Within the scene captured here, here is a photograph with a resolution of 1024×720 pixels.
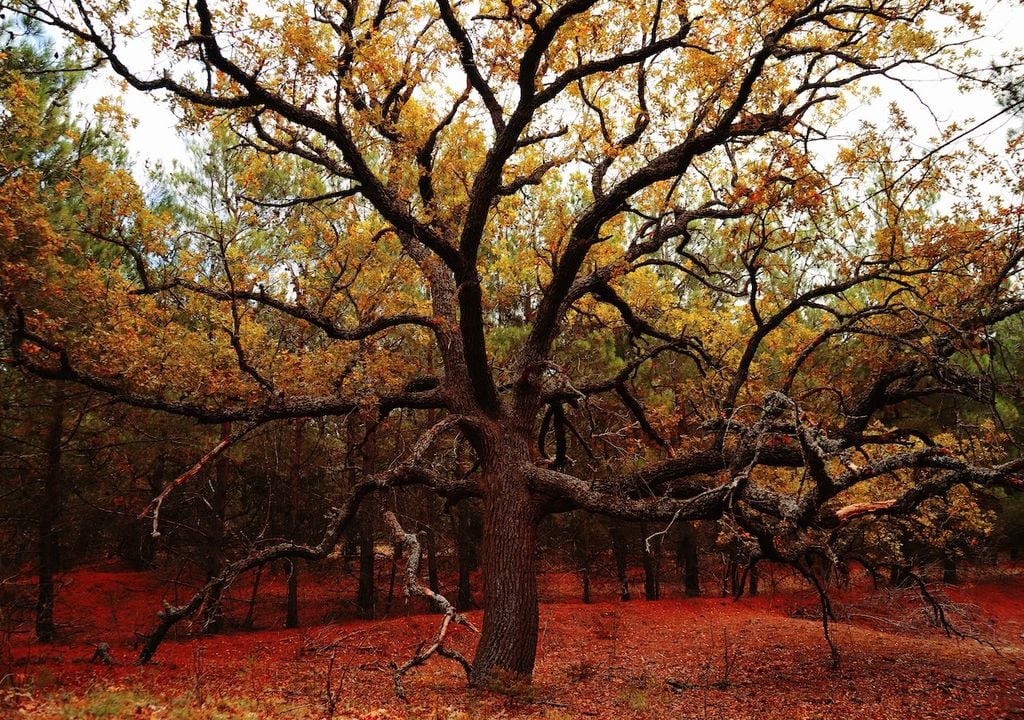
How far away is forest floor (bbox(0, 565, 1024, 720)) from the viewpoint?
6.59 meters

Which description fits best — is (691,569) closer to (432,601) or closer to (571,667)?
(571,667)

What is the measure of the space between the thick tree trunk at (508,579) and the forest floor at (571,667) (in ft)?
1.33

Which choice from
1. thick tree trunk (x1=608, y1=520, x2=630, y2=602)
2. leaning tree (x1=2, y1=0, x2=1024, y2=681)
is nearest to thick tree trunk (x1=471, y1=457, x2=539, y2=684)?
leaning tree (x1=2, y1=0, x2=1024, y2=681)

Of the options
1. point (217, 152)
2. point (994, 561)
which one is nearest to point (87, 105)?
point (217, 152)

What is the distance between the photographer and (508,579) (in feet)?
25.9

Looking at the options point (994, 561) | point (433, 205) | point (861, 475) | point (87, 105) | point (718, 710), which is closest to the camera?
point (861, 475)

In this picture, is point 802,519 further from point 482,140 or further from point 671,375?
point 671,375

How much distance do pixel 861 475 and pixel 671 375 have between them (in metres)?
10.5

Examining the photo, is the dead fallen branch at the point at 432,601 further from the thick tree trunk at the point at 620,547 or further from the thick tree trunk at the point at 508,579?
the thick tree trunk at the point at 620,547

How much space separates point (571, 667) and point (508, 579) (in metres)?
3.70

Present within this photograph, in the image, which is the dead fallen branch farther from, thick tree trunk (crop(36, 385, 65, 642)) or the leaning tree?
thick tree trunk (crop(36, 385, 65, 642))

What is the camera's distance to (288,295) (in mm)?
14141

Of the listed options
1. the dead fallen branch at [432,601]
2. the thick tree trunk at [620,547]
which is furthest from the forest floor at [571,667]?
the thick tree trunk at [620,547]

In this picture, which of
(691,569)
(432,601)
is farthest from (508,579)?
(691,569)
